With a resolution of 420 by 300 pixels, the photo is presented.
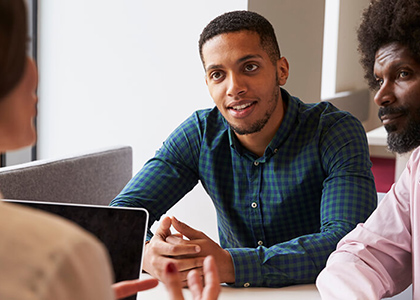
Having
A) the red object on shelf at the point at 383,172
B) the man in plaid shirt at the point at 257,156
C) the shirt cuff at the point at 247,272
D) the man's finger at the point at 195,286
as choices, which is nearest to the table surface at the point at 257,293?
the shirt cuff at the point at 247,272

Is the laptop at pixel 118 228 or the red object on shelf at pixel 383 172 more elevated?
the laptop at pixel 118 228

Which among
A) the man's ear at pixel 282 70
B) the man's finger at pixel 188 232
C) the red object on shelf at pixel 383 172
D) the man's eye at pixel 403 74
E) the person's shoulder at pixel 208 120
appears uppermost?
the man's eye at pixel 403 74

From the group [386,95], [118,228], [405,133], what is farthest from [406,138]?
[118,228]

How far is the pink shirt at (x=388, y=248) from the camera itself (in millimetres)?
1062

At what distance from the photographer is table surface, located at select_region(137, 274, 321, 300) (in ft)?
3.47

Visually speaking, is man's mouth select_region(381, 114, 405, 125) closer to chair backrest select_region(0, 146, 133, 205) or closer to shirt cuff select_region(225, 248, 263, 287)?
shirt cuff select_region(225, 248, 263, 287)

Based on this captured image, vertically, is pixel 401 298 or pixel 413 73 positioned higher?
pixel 413 73

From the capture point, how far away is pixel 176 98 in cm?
222

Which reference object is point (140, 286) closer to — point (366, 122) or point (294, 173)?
point (294, 173)

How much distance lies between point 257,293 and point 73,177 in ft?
3.24

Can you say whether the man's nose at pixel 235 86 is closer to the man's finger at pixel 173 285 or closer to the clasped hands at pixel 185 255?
the clasped hands at pixel 185 255

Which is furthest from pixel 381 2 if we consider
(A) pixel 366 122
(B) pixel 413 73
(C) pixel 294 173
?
(A) pixel 366 122

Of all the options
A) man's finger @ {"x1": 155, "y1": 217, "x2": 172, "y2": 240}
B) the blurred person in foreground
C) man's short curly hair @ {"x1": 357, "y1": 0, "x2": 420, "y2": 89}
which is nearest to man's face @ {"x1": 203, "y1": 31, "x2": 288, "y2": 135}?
man's short curly hair @ {"x1": 357, "y1": 0, "x2": 420, "y2": 89}

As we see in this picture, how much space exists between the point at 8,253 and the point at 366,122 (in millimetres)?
5131
